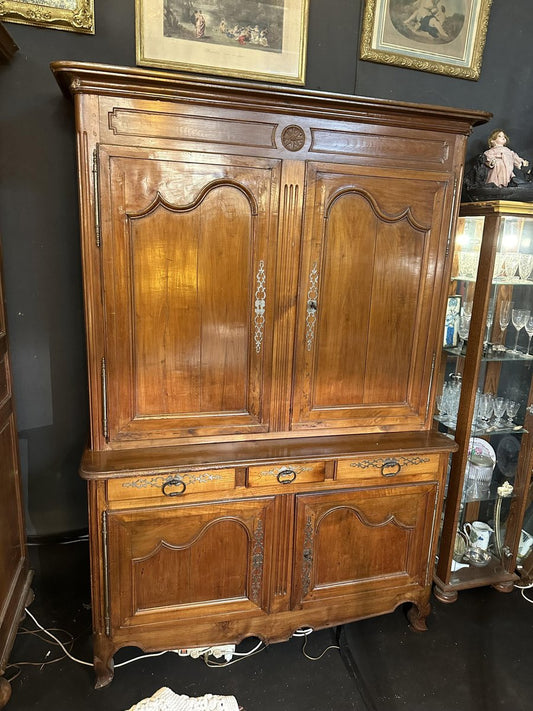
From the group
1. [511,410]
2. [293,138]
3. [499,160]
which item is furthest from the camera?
[511,410]

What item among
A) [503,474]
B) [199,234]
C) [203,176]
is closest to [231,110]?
[203,176]

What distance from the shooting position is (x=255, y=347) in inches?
67.7

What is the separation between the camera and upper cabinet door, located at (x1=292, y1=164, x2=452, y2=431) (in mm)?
1691

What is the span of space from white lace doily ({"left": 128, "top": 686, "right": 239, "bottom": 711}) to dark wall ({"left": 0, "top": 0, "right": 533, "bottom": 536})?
2.57 ft

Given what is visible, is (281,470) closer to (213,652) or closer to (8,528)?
(213,652)

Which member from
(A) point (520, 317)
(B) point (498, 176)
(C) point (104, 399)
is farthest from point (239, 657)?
(B) point (498, 176)

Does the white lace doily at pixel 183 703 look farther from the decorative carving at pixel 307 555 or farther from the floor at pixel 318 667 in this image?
the decorative carving at pixel 307 555

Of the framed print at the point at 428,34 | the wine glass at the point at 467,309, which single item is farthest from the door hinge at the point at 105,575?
the framed print at the point at 428,34

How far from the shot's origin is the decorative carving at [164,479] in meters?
1.60

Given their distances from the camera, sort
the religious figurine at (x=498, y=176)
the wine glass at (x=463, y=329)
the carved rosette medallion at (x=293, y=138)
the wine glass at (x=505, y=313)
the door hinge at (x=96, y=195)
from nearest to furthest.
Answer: the door hinge at (x=96, y=195)
the carved rosette medallion at (x=293, y=138)
the religious figurine at (x=498, y=176)
the wine glass at (x=505, y=313)
the wine glass at (x=463, y=329)

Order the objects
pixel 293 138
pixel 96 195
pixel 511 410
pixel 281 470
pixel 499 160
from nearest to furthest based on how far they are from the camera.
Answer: pixel 96 195
pixel 293 138
pixel 281 470
pixel 499 160
pixel 511 410

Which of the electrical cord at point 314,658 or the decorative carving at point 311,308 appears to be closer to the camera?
the decorative carving at point 311,308

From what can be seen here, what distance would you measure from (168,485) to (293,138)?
1.23 m

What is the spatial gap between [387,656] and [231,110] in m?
2.08
